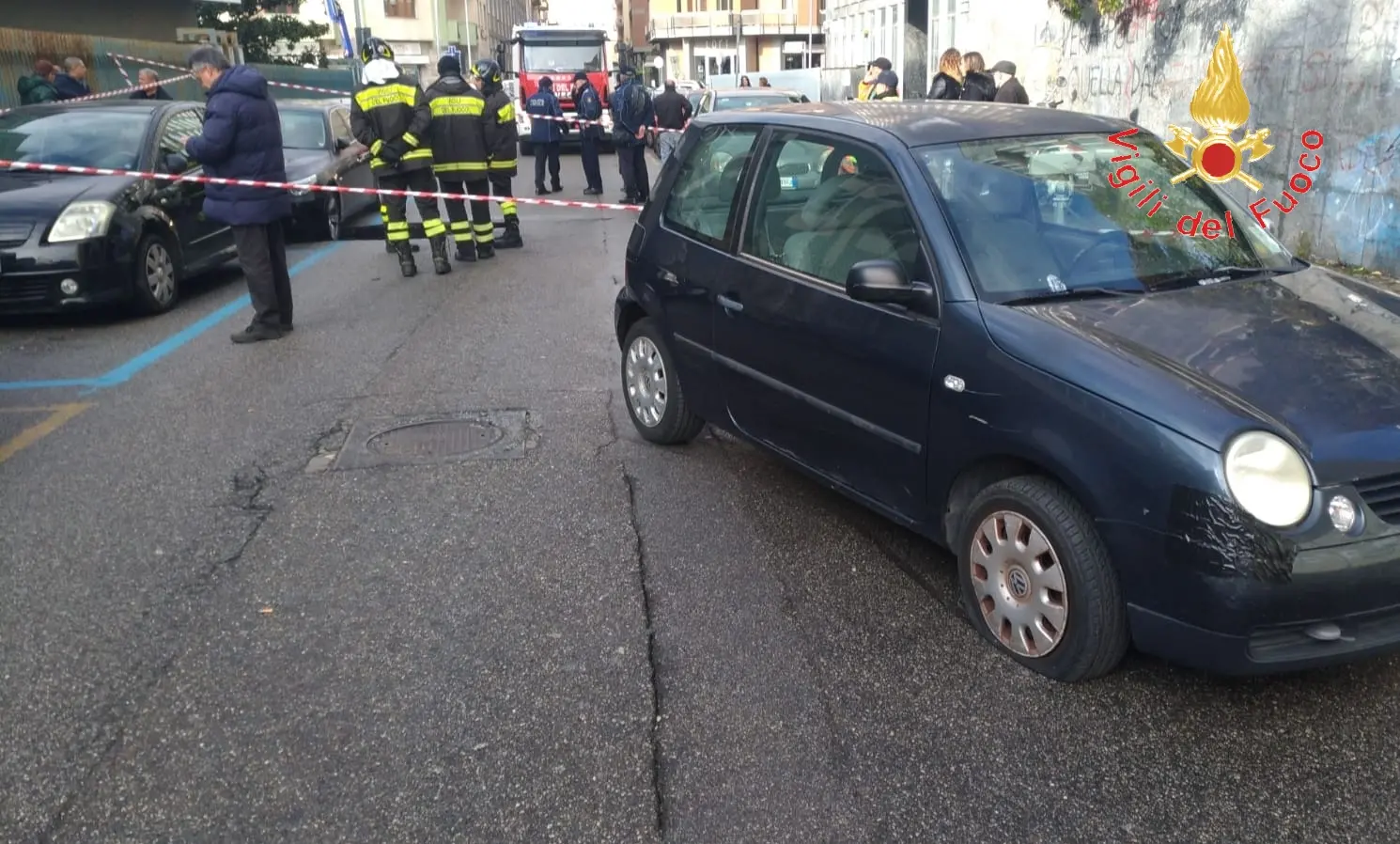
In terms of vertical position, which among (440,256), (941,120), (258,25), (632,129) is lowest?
(440,256)

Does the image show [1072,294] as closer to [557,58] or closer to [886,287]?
[886,287]

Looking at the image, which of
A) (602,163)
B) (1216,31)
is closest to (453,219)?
(1216,31)

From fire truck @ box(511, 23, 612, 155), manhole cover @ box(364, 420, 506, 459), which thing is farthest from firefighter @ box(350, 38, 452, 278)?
fire truck @ box(511, 23, 612, 155)

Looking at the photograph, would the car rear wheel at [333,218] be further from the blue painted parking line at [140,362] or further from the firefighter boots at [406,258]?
the blue painted parking line at [140,362]

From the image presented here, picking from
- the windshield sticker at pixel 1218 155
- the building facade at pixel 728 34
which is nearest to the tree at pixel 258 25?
the windshield sticker at pixel 1218 155

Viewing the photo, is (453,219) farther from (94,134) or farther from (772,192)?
(772,192)

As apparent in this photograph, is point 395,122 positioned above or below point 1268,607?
above

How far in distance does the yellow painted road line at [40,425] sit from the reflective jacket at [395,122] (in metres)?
5.05

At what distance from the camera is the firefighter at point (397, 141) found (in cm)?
1138

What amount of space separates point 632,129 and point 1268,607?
1501 centimetres

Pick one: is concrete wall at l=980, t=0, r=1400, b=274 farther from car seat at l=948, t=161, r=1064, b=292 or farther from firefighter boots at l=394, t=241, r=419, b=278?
firefighter boots at l=394, t=241, r=419, b=278

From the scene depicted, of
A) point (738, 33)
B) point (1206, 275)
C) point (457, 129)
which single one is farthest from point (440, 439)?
point (738, 33)

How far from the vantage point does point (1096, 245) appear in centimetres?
430

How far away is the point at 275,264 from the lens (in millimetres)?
8828
